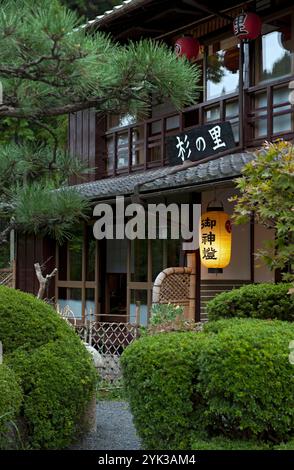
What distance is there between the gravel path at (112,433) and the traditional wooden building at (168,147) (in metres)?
3.17

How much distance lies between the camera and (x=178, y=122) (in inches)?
498

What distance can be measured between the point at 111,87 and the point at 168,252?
5.38 metres

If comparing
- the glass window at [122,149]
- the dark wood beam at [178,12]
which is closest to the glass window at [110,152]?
the glass window at [122,149]

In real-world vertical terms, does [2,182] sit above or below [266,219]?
above

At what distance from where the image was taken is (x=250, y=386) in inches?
170

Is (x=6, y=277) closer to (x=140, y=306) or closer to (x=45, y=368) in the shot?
(x=140, y=306)

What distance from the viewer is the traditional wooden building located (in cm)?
1029

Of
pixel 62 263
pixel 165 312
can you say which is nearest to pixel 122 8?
pixel 165 312

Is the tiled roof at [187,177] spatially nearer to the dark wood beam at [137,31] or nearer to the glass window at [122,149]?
the glass window at [122,149]

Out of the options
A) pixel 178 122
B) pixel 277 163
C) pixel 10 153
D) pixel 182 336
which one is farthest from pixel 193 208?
pixel 182 336

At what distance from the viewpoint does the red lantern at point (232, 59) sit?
38.3 feet

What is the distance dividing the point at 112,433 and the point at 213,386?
89.2 inches

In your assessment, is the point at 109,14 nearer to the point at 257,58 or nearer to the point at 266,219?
the point at 257,58

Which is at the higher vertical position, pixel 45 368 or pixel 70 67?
pixel 70 67
